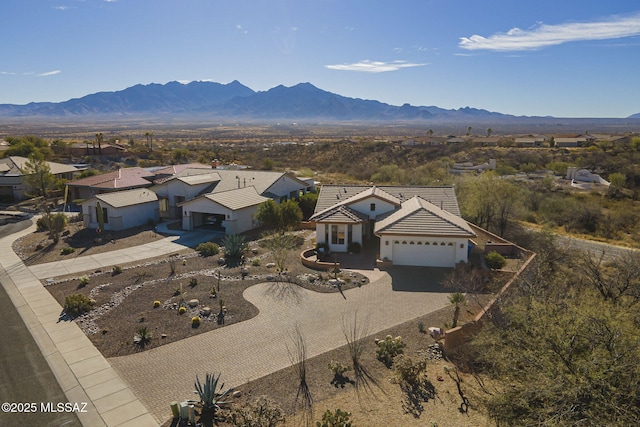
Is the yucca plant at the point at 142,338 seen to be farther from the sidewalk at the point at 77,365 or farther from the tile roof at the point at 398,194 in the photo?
the tile roof at the point at 398,194

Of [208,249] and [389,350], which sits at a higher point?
[208,249]

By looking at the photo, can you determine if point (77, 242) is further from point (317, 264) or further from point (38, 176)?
point (317, 264)

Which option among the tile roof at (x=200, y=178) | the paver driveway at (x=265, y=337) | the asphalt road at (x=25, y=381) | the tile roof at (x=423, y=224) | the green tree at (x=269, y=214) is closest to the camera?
the asphalt road at (x=25, y=381)

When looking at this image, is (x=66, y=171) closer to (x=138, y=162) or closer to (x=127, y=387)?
(x=138, y=162)

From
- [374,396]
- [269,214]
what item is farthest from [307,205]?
[374,396]

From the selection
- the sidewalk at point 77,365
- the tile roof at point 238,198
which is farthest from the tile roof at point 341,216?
the sidewalk at point 77,365

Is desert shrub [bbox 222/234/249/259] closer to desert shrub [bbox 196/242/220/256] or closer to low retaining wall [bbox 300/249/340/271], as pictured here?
desert shrub [bbox 196/242/220/256]
